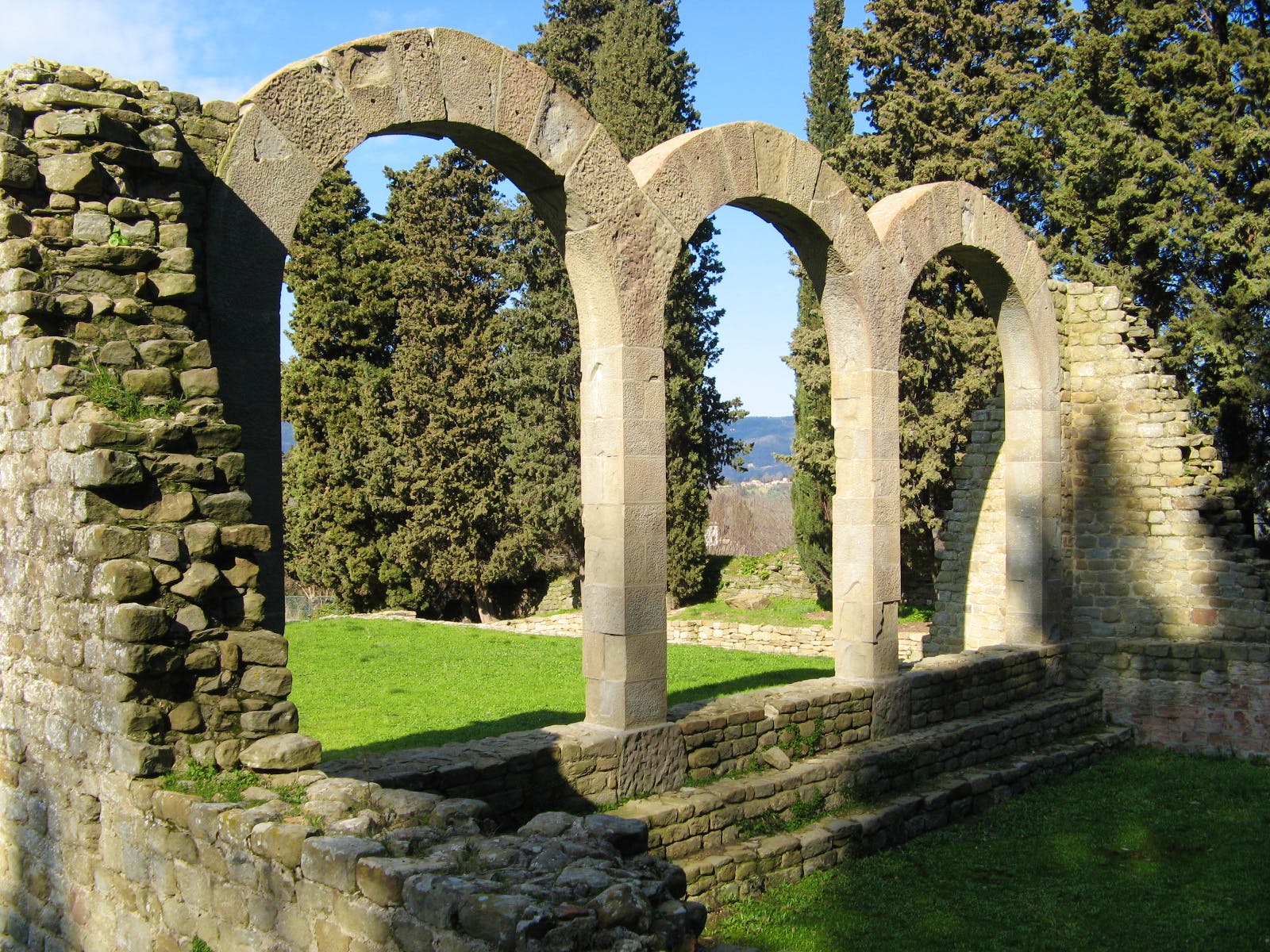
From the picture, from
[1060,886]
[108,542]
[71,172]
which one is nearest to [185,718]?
[108,542]

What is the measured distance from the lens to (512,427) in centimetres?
2091

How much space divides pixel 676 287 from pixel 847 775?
47.4 feet

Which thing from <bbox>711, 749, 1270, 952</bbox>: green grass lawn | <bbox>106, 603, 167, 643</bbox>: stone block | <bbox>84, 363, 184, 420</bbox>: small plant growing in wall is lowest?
<bbox>711, 749, 1270, 952</bbox>: green grass lawn

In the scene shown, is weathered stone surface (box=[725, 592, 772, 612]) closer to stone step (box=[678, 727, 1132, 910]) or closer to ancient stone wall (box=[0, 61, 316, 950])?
stone step (box=[678, 727, 1132, 910])

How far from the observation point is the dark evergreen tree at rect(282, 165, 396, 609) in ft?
68.0

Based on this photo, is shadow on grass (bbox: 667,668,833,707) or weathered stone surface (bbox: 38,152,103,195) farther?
shadow on grass (bbox: 667,668,833,707)

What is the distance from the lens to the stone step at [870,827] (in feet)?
19.0

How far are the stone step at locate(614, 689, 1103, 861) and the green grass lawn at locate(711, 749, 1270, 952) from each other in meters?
0.40

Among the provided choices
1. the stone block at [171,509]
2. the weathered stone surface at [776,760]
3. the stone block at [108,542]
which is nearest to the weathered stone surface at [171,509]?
the stone block at [171,509]

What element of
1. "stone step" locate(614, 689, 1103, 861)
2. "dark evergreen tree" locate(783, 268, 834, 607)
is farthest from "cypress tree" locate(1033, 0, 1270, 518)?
"stone step" locate(614, 689, 1103, 861)

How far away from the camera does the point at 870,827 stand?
21.9 feet

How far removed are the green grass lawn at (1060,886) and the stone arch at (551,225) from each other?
1.41 metres

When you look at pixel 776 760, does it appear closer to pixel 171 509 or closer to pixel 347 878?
pixel 347 878

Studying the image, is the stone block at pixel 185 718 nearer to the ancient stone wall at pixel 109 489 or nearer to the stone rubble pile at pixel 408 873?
the ancient stone wall at pixel 109 489
